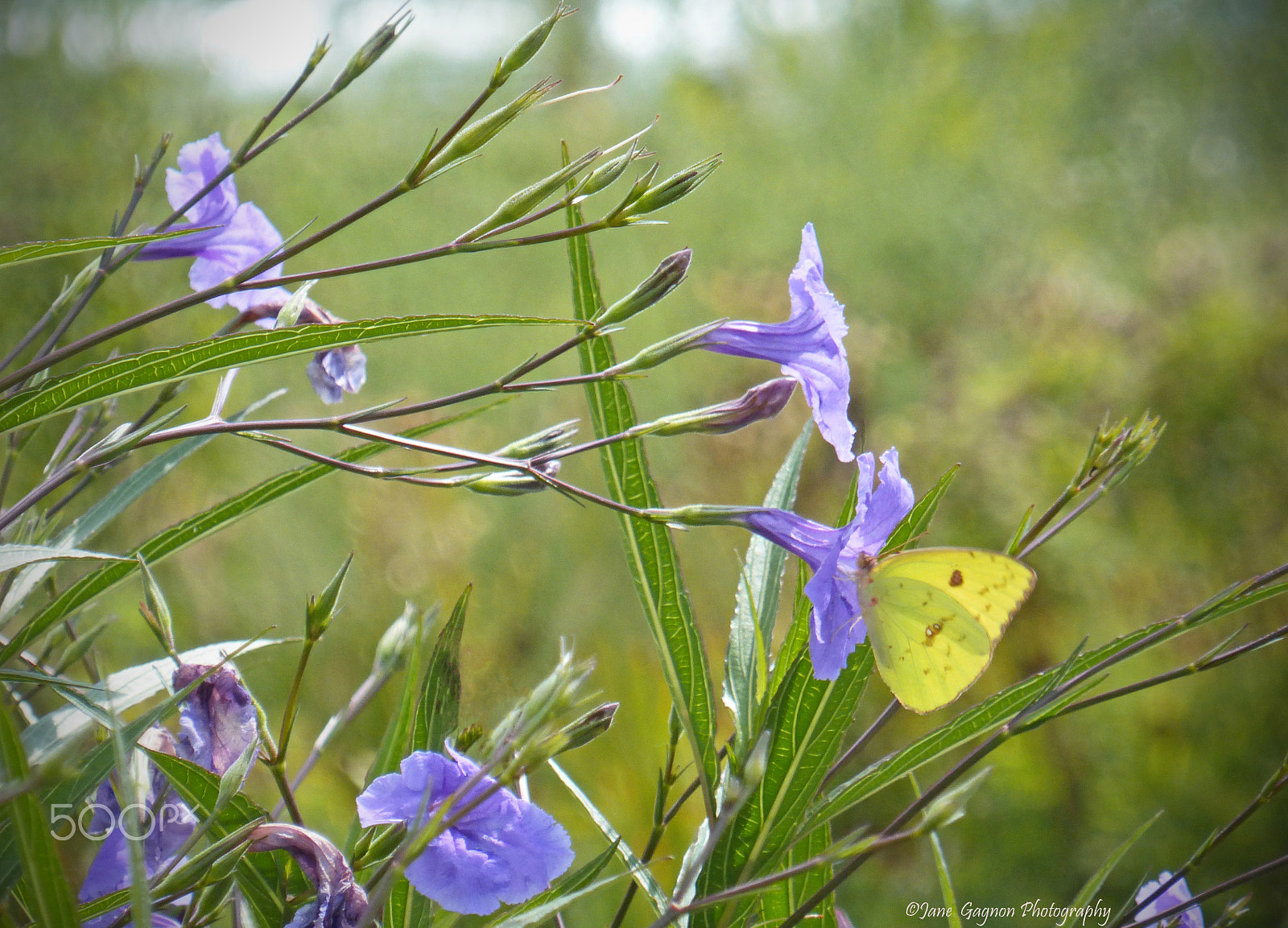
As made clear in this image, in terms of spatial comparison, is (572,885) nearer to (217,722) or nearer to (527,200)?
(217,722)

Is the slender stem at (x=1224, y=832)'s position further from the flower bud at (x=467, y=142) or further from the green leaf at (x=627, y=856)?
the flower bud at (x=467, y=142)

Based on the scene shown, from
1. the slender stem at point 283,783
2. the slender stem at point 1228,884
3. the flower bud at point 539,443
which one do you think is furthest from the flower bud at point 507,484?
the slender stem at point 1228,884

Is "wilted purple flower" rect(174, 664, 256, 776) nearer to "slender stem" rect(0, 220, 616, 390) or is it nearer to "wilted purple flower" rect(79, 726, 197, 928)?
"wilted purple flower" rect(79, 726, 197, 928)

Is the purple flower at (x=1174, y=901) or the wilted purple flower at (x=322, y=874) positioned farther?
the purple flower at (x=1174, y=901)

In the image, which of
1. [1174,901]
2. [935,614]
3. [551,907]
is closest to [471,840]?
[551,907]

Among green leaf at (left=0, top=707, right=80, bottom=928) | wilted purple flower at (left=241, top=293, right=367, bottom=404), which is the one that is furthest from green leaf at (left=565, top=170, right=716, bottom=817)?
green leaf at (left=0, top=707, right=80, bottom=928)
